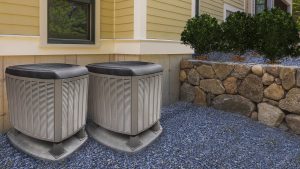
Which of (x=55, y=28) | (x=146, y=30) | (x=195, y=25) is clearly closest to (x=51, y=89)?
(x=55, y=28)

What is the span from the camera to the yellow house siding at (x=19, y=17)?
4.19 m

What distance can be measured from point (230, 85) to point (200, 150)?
2.16 m

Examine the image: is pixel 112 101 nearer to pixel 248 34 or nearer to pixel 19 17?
pixel 19 17

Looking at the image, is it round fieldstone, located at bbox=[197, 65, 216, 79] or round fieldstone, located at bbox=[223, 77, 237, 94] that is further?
round fieldstone, located at bbox=[197, 65, 216, 79]

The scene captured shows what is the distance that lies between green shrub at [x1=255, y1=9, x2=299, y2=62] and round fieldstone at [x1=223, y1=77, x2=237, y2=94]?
0.89m

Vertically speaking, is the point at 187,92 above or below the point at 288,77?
below

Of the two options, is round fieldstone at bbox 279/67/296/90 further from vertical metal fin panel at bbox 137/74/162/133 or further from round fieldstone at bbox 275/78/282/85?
vertical metal fin panel at bbox 137/74/162/133

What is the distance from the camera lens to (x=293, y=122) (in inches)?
196

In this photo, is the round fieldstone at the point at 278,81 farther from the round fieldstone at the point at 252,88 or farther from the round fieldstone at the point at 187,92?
the round fieldstone at the point at 187,92

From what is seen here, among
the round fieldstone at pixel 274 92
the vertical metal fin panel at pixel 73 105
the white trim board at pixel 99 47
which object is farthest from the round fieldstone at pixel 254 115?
the vertical metal fin panel at pixel 73 105

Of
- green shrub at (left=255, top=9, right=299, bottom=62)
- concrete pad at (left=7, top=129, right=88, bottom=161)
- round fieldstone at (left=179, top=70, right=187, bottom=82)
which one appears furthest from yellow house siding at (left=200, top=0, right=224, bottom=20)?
concrete pad at (left=7, top=129, right=88, bottom=161)

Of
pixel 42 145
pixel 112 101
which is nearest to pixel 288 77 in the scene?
pixel 112 101

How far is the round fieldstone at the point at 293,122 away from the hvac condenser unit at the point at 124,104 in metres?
2.44

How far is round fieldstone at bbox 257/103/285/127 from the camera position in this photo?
5172 millimetres
